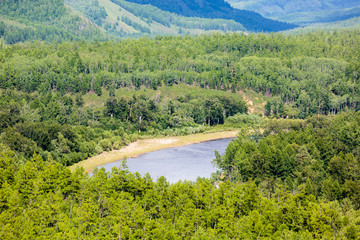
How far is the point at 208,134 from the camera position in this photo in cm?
16325

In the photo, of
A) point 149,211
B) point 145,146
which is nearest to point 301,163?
point 149,211

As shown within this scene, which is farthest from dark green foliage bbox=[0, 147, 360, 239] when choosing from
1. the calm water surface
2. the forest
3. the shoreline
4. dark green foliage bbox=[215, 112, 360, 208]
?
the shoreline

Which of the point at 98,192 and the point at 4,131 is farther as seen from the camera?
the point at 4,131

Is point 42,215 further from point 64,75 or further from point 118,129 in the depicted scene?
point 64,75

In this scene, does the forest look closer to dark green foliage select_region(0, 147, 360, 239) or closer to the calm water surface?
dark green foliage select_region(0, 147, 360, 239)

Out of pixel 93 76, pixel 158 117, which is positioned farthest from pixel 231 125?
pixel 93 76

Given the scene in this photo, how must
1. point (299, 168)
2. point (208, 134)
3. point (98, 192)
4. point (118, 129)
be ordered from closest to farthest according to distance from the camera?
1. point (98, 192)
2. point (299, 168)
3. point (118, 129)
4. point (208, 134)

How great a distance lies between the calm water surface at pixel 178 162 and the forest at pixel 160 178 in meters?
7.05

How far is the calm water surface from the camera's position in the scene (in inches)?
4493

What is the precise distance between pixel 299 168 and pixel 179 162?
35614 millimetres

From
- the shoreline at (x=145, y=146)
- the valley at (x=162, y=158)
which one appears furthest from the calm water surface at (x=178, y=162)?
the shoreline at (x=145, y=146)

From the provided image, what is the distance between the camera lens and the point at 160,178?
84.8 meters

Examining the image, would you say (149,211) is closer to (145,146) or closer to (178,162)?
(178,162)

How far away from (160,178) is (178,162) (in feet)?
141
